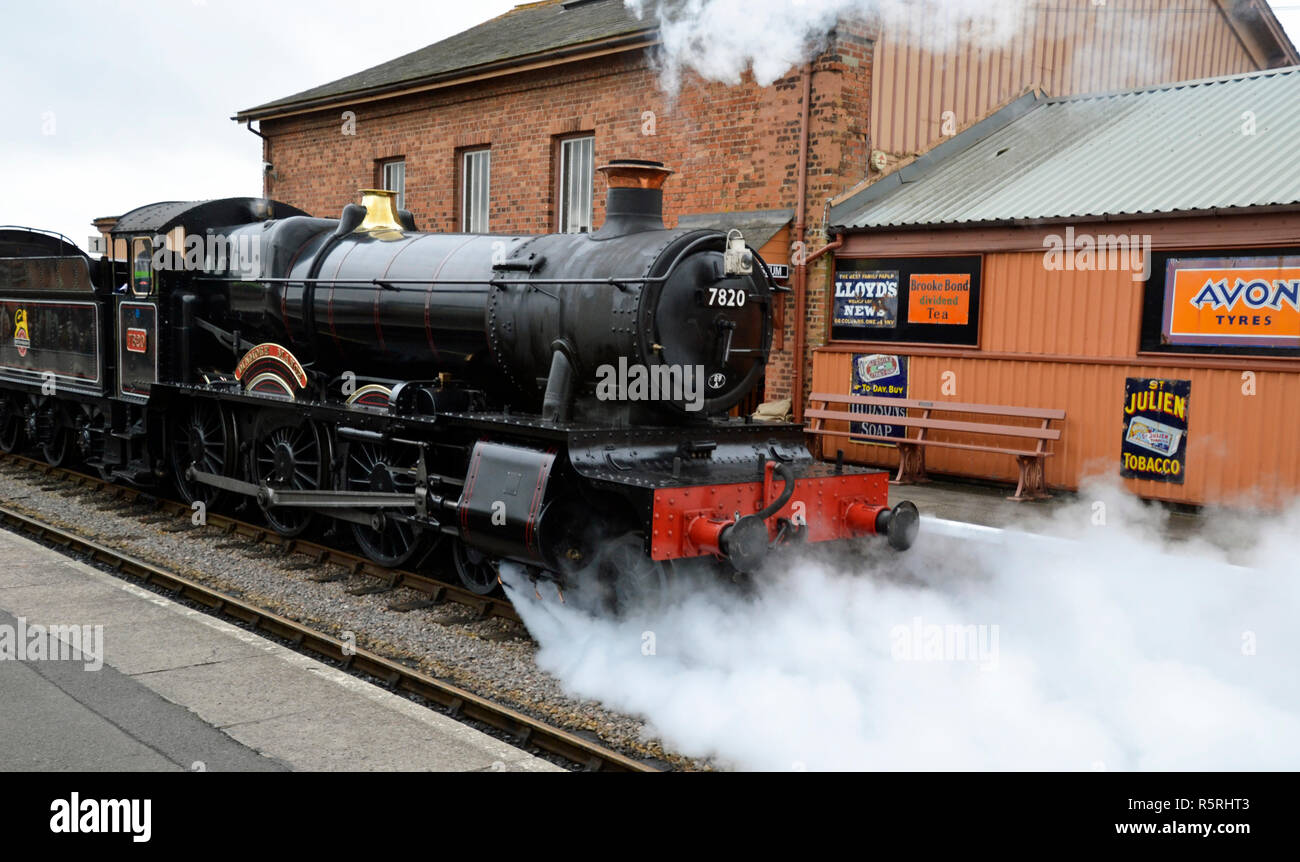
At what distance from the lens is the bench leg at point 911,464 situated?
1091 centimetres

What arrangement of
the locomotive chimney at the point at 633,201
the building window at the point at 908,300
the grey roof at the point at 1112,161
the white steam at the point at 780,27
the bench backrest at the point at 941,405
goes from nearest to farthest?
the locomotive chimney at the point at 633,201 → the grey roof at the point at 1112,161 → the bench backrest at the point at 941,405 → the building window at the point at 908,300 → the white steam at the point at 780,27

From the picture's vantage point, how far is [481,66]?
15.2 m

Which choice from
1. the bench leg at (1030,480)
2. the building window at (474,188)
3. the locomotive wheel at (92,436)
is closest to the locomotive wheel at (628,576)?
the bench leg at (1030,480)

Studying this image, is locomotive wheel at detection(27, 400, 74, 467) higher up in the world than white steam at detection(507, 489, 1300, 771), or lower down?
higher up

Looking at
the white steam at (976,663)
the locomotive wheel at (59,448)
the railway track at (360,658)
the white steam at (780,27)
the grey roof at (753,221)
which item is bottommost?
the railway track at (360,658)

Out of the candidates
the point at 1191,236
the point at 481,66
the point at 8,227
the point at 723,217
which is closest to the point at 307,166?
the point at 481,66

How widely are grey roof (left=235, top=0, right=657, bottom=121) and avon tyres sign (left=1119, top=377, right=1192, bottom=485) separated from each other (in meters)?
6.80

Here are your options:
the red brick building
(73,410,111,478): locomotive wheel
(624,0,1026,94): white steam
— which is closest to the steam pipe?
the red brick building

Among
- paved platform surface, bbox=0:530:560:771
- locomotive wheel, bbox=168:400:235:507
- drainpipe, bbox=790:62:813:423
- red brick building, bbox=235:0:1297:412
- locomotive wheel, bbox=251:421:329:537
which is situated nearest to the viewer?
paved platform surface, bbox=0:530:560:771

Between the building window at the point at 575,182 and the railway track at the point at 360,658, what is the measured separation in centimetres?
689

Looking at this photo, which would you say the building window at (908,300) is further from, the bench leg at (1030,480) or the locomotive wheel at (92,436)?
the locomotive wheel at (92,436)

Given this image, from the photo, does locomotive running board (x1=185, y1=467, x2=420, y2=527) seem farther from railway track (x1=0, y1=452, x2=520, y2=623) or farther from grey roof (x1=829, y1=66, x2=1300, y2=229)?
grey roof (x1=829, y1=66, x2=1300, y2=229)

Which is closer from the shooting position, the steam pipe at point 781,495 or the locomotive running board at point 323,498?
the steam pipe at point 781,495

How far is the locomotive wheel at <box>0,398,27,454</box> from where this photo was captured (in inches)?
513
